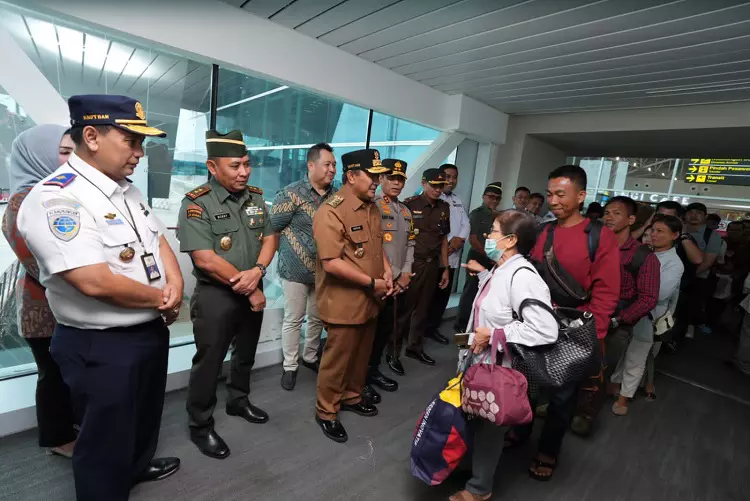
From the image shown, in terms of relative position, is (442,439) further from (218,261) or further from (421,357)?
(421,357)

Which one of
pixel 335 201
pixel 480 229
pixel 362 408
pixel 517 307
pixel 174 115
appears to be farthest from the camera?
pixel 480 229

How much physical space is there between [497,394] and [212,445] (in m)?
1.52

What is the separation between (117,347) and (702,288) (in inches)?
236

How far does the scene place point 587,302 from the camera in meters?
1.90

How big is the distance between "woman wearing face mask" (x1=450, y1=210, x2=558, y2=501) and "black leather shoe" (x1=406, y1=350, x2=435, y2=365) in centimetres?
160

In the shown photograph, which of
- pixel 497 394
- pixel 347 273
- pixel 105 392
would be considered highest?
pixel 347 273

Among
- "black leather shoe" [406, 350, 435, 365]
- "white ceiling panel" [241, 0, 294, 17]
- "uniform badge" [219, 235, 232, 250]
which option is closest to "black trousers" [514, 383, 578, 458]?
"black leather shoe" [406, 350, 435, 365]

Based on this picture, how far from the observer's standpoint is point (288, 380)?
2670 millimetres

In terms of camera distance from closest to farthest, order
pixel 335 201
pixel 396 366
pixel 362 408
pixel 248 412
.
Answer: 1. pixel 335 201
2. pixel 248 412
3. pixel 362 408
4. pixel 396 366

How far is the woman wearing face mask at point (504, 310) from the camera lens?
142cm

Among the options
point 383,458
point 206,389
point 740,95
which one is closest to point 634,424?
point 383,458

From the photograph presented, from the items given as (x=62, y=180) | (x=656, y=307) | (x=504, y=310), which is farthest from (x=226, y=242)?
(x=656, y=307)

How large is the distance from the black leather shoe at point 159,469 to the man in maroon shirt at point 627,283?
96.0 inches

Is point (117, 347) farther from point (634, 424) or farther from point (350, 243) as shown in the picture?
point (634, 424)
